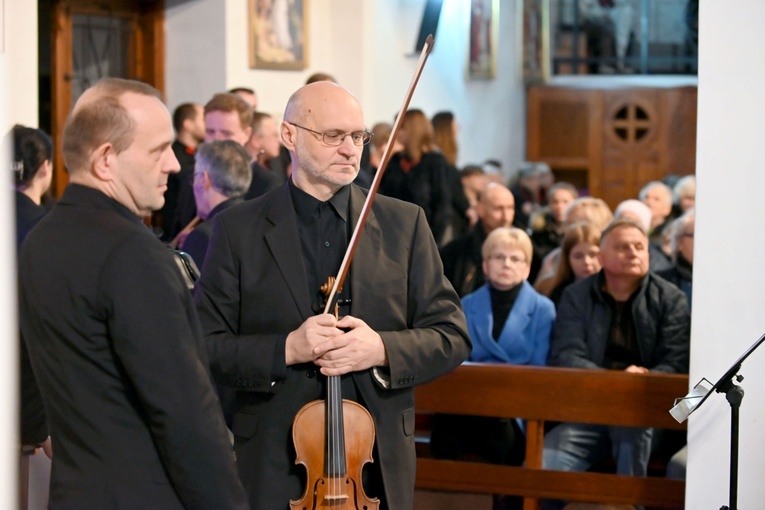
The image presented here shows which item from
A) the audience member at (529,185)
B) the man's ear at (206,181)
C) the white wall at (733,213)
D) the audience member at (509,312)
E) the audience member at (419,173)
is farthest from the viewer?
the audience member at (529,185)

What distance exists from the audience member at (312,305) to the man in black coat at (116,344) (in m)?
0.69

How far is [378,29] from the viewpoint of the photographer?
10.6 metres

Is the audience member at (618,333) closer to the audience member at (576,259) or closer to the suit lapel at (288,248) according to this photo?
the audience member at (576,259)

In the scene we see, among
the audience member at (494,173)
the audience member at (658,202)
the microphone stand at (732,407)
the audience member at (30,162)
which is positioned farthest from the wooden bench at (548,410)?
the audience member at (494,173)

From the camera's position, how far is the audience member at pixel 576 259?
5637mm

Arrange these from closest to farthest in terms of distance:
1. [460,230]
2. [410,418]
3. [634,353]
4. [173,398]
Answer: [173,398], [410,418], [634,353], [460,230]

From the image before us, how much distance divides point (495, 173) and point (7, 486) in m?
Result: 8.65

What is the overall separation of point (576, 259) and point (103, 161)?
3.76 m

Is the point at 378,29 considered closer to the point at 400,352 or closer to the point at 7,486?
the point at 400,352

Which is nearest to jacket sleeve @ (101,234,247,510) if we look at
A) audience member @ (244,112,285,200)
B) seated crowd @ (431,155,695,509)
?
seated crowd @ (431,155,695,509)

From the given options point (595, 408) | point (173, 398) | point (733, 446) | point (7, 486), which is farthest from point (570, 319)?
point (7, 486)

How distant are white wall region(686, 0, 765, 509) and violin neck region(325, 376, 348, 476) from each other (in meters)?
1.35

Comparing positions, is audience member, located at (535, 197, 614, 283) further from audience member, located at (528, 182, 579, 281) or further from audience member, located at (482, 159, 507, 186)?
audience member, located at (482, 159, 507, 186)

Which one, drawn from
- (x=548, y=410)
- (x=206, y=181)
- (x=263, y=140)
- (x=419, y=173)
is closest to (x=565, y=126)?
(x=419, y=173)
